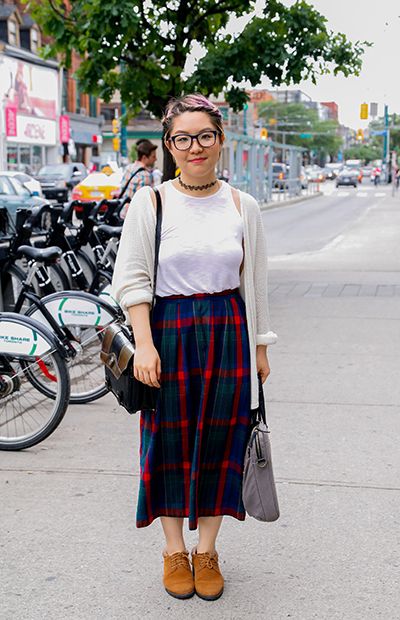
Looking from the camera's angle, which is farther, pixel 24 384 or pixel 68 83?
pixel 68 83

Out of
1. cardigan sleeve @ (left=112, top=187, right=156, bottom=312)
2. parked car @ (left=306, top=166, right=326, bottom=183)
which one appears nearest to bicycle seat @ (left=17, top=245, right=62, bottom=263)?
cardigan sleeve @ (left=112, top=187, right=156, bottom=312)

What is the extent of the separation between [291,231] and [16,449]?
19.3m

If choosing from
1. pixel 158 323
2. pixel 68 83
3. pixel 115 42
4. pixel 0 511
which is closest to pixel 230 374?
pixel 158 323

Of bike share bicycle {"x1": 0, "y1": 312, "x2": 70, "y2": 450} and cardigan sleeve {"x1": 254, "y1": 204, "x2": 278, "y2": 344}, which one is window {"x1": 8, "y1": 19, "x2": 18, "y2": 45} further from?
cardigan sleeve {"x1": 254, "y1": 204, "x2": 278, "y2": 344}

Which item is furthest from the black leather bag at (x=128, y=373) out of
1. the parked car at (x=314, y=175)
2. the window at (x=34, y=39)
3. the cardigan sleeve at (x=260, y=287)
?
the parked car at (x=314, y=175)

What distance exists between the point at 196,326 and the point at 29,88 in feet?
153

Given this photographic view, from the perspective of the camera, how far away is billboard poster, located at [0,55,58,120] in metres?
44.5

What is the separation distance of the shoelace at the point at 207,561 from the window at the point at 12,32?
46804 millimetres

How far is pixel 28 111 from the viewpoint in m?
47.0

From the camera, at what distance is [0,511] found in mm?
4258

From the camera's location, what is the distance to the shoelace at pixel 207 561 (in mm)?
3420

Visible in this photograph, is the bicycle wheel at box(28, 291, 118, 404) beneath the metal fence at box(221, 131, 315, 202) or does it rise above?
beneath

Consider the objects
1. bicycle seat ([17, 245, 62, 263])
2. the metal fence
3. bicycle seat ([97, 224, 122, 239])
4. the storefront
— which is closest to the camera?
bicycle seat ([17, 245, 62, 263])

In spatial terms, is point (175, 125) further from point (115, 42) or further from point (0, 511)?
point (115, 42)
